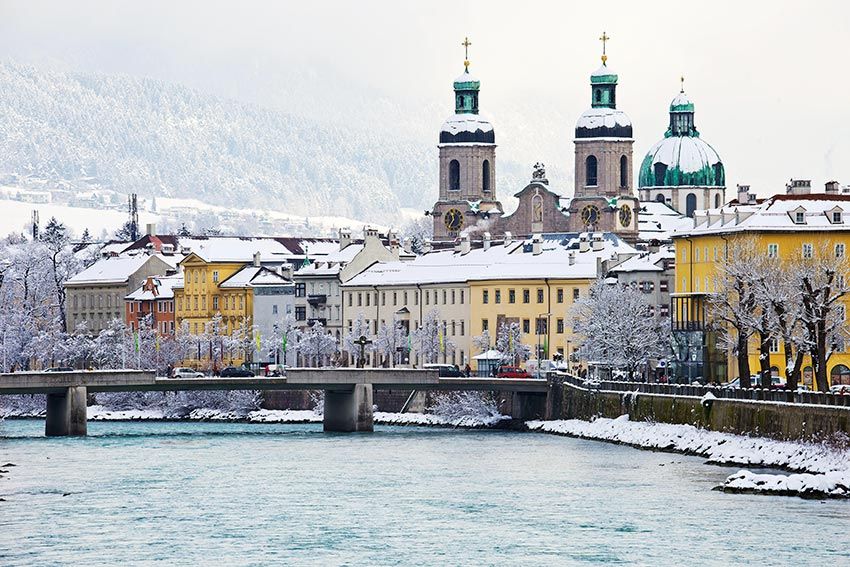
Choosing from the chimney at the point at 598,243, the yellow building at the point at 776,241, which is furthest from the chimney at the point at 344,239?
the yellow building at the point at 776,241

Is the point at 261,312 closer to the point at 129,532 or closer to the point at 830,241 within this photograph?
the point at 830,241

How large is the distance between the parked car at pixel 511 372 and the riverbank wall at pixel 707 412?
10474 millimetres

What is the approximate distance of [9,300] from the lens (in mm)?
191875

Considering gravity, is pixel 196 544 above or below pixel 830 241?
below

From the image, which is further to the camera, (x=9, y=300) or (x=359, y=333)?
(x=9, y=300)

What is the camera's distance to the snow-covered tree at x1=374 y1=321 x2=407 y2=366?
16612 centimetres

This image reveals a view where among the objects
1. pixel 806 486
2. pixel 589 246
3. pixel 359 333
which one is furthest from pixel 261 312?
pixel 806 486

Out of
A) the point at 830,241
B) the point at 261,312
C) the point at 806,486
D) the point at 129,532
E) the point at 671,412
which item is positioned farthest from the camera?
the point at 261,312

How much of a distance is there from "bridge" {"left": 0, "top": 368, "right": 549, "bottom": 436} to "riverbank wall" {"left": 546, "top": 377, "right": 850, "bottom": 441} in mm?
2939

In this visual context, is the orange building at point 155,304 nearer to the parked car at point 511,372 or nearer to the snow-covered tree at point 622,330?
the parked car at point 511,372

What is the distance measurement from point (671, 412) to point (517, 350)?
152 ft

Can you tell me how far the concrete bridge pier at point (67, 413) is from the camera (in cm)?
12600

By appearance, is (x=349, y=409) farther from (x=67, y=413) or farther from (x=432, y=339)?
(x=432, y=339)

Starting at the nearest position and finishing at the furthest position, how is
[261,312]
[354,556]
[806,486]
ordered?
1. [354,556]
2. [806,486]
3. [261,312]
